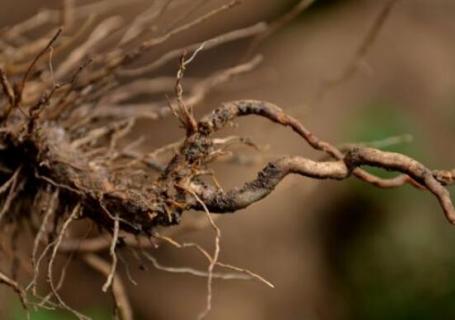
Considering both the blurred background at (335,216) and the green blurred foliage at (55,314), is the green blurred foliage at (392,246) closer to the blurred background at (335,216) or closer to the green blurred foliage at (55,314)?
the blurred background at (335,216)

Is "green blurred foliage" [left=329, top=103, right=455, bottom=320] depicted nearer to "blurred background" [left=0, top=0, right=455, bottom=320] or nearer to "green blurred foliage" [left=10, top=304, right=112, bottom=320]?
"blurred background" [left=0, top=0, right=455, bottom=320]

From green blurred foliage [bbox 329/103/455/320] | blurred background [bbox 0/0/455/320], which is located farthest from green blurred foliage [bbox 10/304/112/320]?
green blurred foliage [bbox 329/103/455/320]

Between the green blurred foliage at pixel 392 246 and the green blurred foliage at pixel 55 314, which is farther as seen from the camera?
the green blurred foliage at pixel 392 246

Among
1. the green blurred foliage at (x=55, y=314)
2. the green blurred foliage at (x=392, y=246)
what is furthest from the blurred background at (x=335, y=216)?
the green blurred foliage at (x=55, y=314)

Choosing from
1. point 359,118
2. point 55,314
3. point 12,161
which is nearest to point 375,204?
point 359,118

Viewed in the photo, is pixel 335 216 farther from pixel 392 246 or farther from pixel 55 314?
pixel 55 314

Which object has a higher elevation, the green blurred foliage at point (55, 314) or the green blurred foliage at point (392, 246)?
the green blurred foliage at point (55, 314)

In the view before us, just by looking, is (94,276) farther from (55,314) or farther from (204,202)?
(204,202)

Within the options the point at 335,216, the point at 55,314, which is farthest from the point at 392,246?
the point at 55,314
